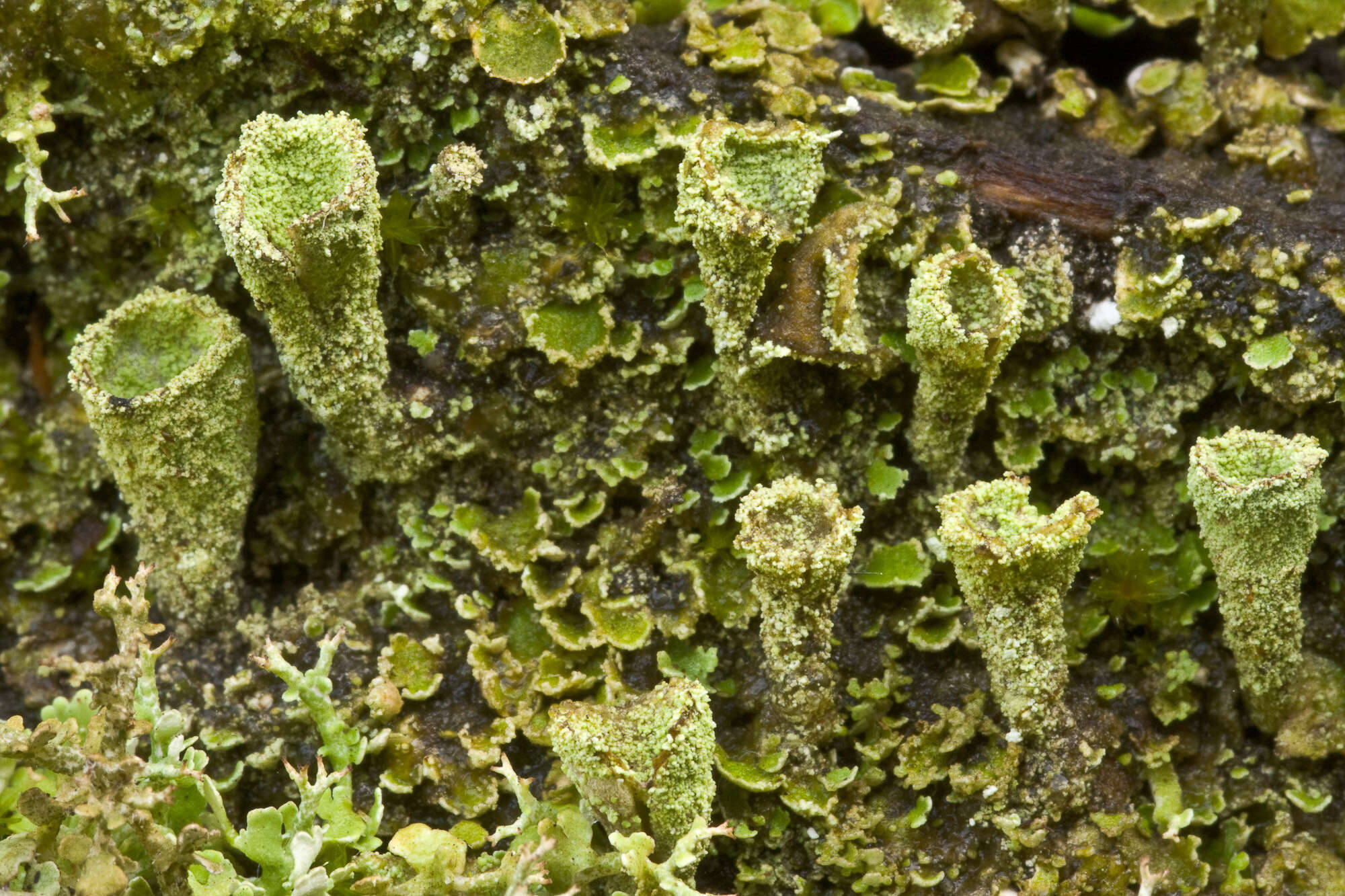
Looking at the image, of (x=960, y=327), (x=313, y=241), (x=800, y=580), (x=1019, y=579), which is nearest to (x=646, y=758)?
(x=800, y=580)

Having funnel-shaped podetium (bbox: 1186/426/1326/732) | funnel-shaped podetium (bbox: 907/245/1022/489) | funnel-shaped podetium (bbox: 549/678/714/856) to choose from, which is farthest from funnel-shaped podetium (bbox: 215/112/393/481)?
funnel-shaped podetium (bbox: 1186/426/1326/732)

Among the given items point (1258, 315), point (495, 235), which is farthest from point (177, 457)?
point (1258, 315)

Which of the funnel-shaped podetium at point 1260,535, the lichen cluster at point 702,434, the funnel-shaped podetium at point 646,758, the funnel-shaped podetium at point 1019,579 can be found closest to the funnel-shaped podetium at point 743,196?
the lichen cluster at point 702,434

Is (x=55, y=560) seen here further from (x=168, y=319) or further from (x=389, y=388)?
(x=389, y=388)

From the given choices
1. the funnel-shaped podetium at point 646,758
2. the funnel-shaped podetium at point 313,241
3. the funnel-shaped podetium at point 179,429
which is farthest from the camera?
the funnel-shaped podetium at point 179,429

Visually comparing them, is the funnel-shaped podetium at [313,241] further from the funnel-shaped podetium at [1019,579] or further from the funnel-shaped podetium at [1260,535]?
the funnel-shaped podetium at [1260,535]

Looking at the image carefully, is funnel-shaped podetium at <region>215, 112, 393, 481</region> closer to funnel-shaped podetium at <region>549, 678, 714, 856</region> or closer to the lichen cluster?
the lichen cluster
